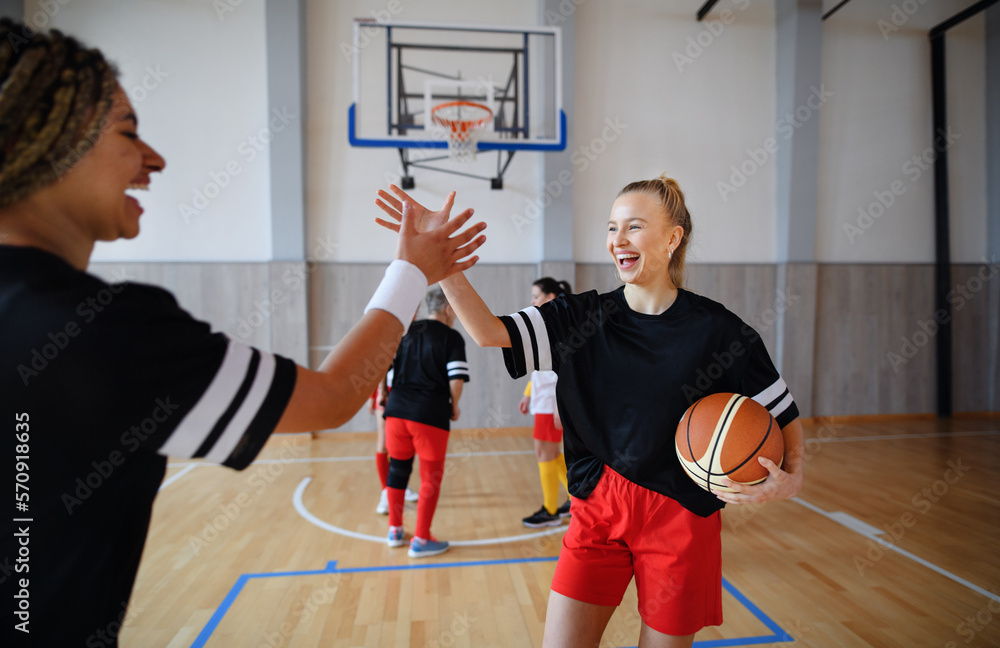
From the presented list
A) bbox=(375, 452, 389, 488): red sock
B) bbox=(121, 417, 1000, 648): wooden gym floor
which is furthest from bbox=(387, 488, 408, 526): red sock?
bbox=(375, 452, 389, 488): red sock

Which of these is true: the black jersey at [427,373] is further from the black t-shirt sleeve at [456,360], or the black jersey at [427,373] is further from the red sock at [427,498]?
the red sock at [427,498]

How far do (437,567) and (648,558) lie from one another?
2.41 meters

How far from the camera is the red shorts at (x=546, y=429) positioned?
4.47 meters

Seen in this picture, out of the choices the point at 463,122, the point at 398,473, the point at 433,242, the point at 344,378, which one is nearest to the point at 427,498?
the point at 398,473

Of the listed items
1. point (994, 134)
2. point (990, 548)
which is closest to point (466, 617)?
point (990, 548)

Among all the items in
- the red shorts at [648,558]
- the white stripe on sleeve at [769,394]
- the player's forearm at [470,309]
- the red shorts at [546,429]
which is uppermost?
the player's forearm at [470,309]

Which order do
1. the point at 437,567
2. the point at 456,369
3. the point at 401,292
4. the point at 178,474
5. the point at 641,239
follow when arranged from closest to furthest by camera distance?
1. the point at 401,292
2. the point at 641,239
3. the point at 437,567
4. the point at 456,369
5. the point at 178,474

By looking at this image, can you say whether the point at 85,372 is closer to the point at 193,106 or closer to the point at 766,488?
the point at 766,488

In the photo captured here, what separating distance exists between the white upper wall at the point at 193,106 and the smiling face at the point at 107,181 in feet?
23.5

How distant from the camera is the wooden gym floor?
3006 millimetres

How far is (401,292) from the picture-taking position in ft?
3.91

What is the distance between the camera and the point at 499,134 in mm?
6871

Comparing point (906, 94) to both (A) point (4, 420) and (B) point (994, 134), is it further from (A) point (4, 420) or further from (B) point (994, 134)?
(A) point (4, 420)

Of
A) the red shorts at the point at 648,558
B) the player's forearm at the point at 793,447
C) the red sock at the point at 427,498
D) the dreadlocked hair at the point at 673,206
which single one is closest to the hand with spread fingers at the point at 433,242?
the dreadlocked hair at the point at 673,206
